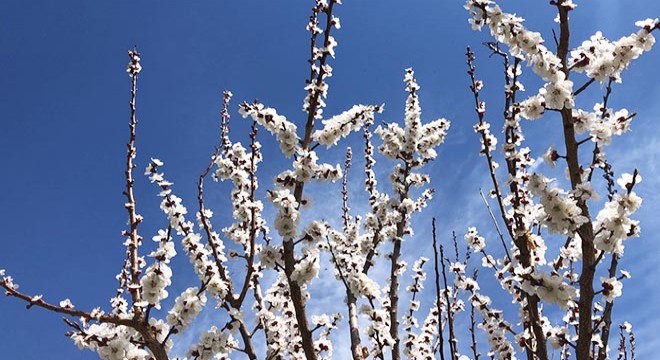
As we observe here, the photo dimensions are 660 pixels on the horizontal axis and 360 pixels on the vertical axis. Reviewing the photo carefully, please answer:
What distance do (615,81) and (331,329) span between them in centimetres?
651

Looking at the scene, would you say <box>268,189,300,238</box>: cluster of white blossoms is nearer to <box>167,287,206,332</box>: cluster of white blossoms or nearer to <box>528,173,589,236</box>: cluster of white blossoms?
<box>167,287,206,332</box>: cluster of white blossoms

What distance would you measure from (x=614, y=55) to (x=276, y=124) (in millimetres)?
3439

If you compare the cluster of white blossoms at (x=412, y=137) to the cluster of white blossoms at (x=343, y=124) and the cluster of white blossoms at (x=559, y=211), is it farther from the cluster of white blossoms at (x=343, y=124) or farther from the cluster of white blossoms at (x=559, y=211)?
the cluster of white blossoms at (x=559, y=211)

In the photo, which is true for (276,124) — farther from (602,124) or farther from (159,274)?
(602,124)

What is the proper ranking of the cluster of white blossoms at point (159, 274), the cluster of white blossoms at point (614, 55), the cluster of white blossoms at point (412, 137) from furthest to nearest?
the cluster of white blossoms at point (412, 137) < the cluster of white blossoms at point (159, 274) < the cluster of white blossoms at point (614, 55)

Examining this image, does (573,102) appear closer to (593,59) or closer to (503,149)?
(593,59)

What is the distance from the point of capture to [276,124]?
6035 mm

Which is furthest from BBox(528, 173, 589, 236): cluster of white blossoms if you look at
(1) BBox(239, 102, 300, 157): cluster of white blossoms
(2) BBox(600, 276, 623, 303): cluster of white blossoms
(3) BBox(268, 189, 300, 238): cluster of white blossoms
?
(1) BBox(239, 102, 300, 157): cluster of white blossoms

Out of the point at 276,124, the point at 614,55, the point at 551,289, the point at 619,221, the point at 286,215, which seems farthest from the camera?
the point at 276,124

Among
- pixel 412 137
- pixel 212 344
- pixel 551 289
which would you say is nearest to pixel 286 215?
pixel 212 344

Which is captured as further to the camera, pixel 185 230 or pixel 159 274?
pixel 185 230

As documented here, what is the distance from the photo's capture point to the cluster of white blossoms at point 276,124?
594 centimetres

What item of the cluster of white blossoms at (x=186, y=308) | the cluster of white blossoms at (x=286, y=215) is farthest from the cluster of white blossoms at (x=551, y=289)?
the cluster of white blossoms at (x=186, y=308)

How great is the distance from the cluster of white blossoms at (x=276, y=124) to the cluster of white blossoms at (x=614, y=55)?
291 cm
